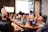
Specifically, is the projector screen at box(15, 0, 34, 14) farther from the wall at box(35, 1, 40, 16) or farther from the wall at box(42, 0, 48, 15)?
the wall at box(42, 0, 48, 15)

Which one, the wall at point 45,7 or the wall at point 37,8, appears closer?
the wall at point 45,7

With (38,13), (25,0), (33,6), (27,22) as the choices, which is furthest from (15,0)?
(27,22)

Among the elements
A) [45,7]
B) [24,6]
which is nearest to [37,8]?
[45,7]

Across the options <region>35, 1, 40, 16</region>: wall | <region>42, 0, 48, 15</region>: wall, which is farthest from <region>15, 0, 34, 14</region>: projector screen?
<region>42, 0, 48, 15</region>: wall

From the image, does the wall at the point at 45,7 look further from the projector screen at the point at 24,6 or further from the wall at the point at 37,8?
the projector screen at the point at 24,6

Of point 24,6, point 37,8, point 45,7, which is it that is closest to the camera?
point 45,7

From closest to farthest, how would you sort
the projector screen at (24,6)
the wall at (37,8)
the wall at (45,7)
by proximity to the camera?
the wall at (45,7)
the wall at (37,8)
the projector screen at (24,6)

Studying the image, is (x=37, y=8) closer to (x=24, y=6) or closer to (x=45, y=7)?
(x=45, y=7)

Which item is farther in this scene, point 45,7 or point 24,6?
point 24,6

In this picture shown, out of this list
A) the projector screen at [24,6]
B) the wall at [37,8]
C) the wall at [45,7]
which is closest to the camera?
the wall at [45,7]

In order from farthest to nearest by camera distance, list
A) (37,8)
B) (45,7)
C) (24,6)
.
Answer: (24,6), (37,8), (45,7)

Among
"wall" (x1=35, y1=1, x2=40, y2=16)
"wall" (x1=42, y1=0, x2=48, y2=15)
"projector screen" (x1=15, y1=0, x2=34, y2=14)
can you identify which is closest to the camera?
"wall" (x1=42, y1=0, x2=48, y2=15)

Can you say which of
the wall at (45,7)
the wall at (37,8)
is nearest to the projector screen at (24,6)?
the wall at (37,8)

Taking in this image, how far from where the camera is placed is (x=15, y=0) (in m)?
3.41
